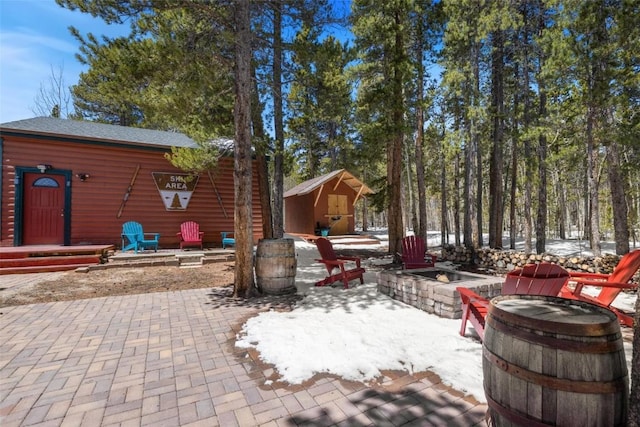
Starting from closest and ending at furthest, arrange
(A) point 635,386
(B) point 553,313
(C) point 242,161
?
(A) point 635,386 → (B) point 553,313 → (C) point 242,161

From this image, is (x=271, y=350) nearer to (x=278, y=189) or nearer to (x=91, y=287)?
(x=91, y=287)

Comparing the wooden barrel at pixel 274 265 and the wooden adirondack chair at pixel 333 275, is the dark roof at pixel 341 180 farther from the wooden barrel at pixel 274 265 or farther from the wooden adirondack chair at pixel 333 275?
the wooden barrel at pixel 274 265

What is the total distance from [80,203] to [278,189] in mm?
6446

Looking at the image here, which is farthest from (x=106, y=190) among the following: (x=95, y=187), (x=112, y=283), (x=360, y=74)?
(x=360, y=74)

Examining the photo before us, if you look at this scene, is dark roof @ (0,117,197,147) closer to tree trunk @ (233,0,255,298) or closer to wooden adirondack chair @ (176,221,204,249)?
wooden adirondack chair @ (176,221,204,249)

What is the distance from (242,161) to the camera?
17.1 ft

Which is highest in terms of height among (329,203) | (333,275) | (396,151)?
(396,151)

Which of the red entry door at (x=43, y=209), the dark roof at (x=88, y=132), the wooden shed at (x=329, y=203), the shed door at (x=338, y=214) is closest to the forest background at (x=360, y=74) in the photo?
the dark roof at (x=88, y=132)

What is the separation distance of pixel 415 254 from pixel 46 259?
361 inches

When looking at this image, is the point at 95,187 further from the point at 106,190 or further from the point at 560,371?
the point at 560,371

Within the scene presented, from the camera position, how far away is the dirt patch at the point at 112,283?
522cm

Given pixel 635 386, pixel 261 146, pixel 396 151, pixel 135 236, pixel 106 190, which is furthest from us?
pixel 396 151

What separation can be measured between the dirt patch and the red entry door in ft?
10.1

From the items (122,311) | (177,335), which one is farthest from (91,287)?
(177,335)
